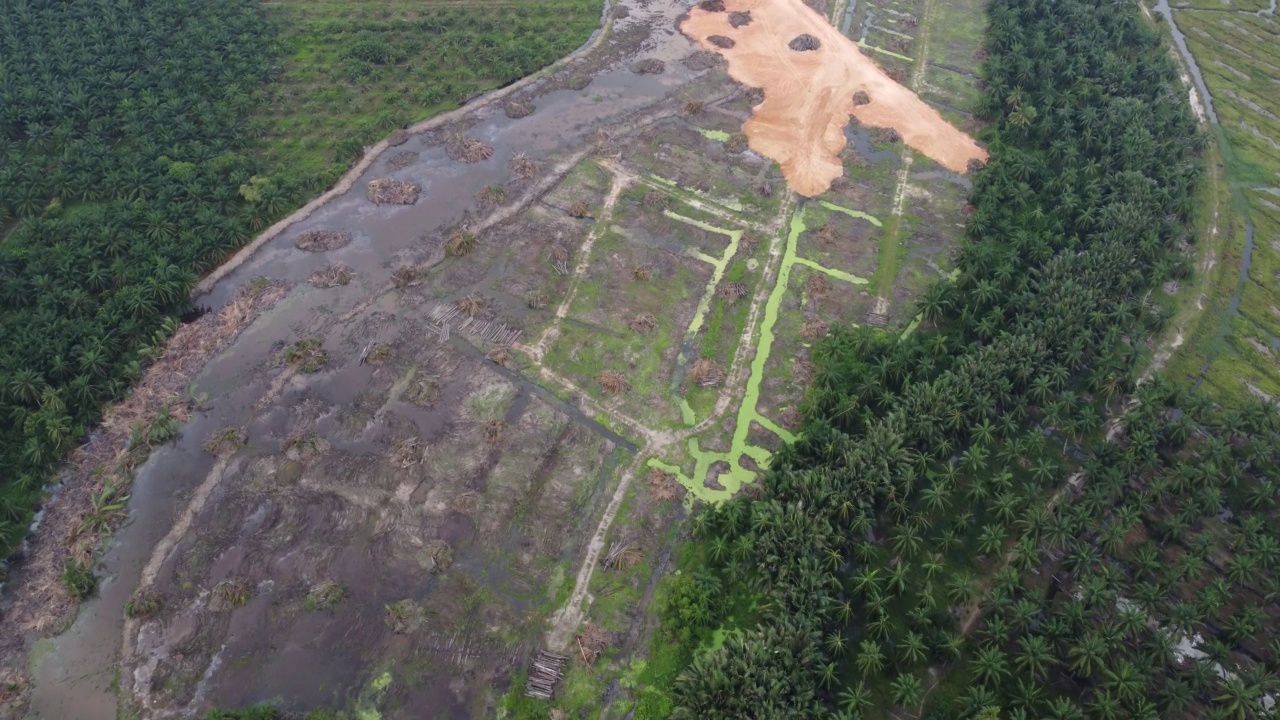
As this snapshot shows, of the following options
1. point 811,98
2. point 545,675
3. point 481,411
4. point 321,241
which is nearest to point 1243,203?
point 811,98

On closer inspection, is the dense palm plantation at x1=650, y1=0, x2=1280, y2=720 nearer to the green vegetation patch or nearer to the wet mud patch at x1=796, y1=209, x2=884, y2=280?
the wet mud patch at x1=796, y1=209, x2=884, y2=280

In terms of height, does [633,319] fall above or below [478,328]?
above

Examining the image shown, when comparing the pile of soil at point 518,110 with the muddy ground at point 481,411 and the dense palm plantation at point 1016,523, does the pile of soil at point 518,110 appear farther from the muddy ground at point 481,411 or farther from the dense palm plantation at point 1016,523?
the dense palm plantation at point 1016,523

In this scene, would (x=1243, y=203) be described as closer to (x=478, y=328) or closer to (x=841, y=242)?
(x=841, y=242)

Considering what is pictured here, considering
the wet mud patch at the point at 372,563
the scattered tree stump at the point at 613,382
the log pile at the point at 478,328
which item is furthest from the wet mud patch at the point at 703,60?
the wet mud patch at the point at 372,563

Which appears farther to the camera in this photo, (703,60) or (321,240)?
(703,60)
